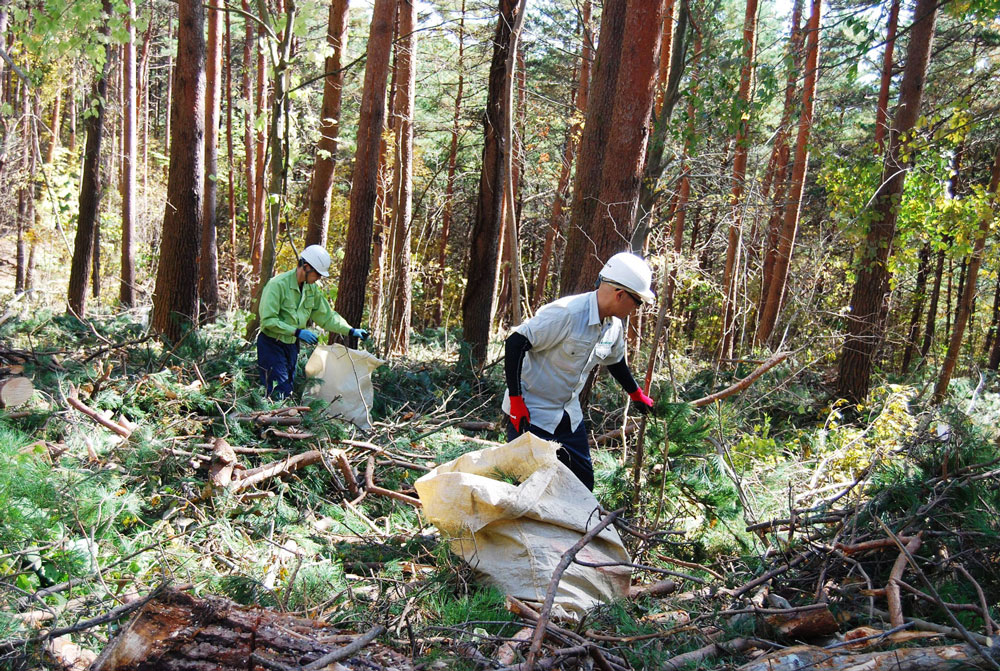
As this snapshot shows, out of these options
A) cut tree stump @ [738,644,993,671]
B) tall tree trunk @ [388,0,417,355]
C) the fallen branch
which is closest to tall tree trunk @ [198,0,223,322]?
tall tree trunk @ [388,0,417,355]

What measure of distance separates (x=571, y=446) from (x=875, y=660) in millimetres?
2389

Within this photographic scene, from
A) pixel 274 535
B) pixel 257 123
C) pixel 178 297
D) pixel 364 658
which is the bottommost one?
pixel 274 535

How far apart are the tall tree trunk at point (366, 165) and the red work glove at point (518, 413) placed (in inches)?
201

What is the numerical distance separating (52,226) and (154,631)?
751 inches

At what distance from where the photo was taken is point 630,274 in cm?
411

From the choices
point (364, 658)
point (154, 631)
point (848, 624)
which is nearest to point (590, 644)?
point (364, 658)

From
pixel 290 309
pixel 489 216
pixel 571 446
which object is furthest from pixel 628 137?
pixel 489 216

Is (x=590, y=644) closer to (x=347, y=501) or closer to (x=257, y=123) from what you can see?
(x=347, y=501)

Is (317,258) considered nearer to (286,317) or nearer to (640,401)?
(286,317)

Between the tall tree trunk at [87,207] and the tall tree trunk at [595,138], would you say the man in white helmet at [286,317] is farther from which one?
the tall tree trunk at [87,207]

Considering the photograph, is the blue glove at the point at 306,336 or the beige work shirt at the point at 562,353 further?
the blue glove at the point at 306,336

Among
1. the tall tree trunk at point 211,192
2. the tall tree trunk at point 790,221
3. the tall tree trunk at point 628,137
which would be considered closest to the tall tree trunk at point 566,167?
the tall tree trunk at point 790,221

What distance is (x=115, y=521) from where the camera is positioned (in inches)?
161

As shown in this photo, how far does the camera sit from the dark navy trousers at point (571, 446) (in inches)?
180
